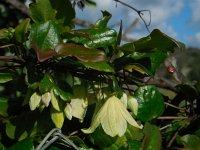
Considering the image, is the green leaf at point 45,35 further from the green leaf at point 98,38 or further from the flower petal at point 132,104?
the flower petal at point 132,104

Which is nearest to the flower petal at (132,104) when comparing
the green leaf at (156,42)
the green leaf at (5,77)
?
the green leaf at (156,42)

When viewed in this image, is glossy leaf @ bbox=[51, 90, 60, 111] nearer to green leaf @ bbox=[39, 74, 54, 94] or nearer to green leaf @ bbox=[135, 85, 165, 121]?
green leaf @ bbox=[39, 74, 54, 94]

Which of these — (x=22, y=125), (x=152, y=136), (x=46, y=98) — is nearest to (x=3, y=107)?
(x=22, y=125)

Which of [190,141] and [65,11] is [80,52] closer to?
[65,11]

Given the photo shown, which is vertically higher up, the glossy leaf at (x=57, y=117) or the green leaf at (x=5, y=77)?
the green leaf at (x=5, y=77)

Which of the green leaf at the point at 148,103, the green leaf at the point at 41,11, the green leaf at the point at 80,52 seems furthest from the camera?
the green leaf at the point at 148,103

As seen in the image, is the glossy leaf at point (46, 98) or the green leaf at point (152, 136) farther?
the green leaf at point (152, 136)

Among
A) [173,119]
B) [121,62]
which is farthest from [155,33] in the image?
[173,119]

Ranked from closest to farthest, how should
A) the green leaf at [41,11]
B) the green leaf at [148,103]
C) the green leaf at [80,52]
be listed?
the green leaf at [80,52], the green leaf at [41,11], the green leaf at [148,103]
